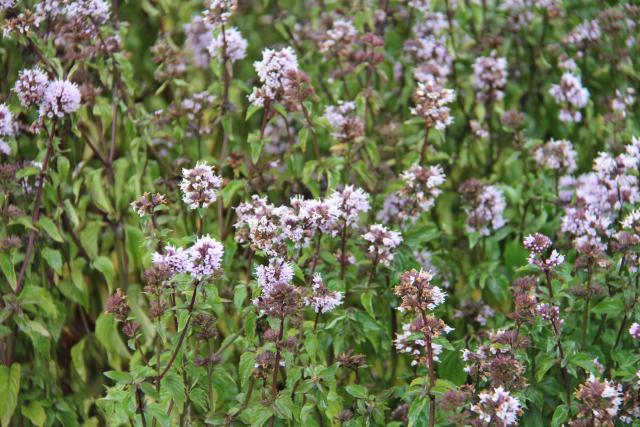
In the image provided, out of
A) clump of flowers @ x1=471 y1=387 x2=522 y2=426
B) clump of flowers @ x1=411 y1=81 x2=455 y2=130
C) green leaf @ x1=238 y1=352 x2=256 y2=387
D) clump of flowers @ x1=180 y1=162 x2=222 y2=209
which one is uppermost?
clump of flowers @ x1=411 y1=81 x2=455 y2=130

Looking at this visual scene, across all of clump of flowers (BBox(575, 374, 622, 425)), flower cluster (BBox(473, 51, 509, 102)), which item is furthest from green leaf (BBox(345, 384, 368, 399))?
flower cluster (BBox(473, 51, 509, 102))

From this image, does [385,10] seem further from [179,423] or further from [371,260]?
[179,423]

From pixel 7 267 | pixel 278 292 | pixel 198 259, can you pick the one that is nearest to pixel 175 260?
pixel 198 259

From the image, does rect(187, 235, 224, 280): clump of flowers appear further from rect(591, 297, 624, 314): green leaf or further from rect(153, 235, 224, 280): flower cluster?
rect(591, 297, 624, 314): green leaf

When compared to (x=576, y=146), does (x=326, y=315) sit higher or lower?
lower

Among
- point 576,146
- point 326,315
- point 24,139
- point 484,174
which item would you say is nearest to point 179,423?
point 326,315

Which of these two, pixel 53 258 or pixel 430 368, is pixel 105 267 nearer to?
pixel 53 258
